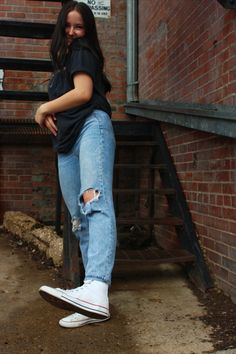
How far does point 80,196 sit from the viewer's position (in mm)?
2402

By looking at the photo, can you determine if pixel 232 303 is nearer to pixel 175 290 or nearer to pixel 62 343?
pixel 175 290

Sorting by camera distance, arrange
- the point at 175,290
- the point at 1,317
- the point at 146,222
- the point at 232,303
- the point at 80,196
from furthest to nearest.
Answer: the point at 146,222
the point at 175,290
the point at 232,303
the point at 1,317
the point at 80,196

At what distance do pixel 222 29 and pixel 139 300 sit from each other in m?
1.93

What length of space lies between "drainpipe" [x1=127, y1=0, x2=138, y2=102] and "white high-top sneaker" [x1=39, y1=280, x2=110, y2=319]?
3.94 m

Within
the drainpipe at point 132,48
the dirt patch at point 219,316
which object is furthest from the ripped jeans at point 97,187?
the drainpipe at point 132,48

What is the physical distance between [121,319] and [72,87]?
140cm

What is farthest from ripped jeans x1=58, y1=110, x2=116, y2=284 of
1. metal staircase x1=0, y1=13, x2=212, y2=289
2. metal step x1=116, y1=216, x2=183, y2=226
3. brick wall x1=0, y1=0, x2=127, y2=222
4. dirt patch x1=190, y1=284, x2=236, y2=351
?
brick wall x1=0, y1=0, x2=127, y2=222

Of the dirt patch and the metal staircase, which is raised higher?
the metal staircase

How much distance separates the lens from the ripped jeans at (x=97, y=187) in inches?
90.0

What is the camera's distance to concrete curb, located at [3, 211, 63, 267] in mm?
4055

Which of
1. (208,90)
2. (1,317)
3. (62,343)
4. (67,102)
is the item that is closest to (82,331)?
(62,343)

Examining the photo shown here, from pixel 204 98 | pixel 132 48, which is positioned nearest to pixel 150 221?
pixel 204 98

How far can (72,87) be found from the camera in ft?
8.20

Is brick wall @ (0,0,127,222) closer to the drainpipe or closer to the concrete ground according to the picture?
the drainpipe
